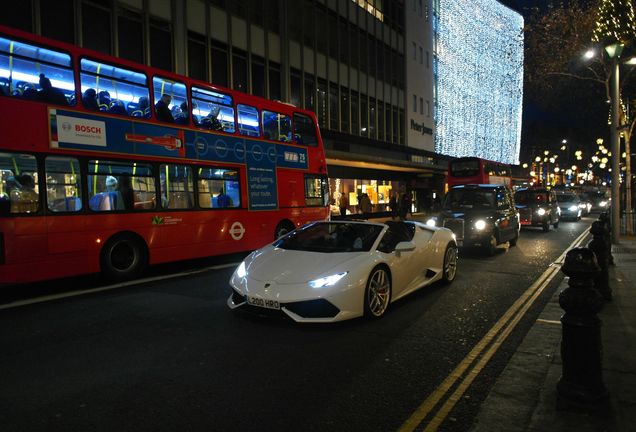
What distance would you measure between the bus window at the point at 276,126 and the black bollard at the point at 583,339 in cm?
973

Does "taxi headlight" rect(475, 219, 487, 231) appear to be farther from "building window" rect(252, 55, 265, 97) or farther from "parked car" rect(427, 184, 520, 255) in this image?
"building window" rect(252, 55, 265, 97)

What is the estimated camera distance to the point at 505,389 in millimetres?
3840

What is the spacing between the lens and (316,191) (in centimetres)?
1451

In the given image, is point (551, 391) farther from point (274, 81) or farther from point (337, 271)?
point (274, 81)

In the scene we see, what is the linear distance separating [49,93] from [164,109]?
2.31m

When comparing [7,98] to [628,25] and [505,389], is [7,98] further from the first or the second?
[628,25]

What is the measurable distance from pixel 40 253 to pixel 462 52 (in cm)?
4655

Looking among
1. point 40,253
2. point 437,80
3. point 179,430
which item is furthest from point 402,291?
point 437,80

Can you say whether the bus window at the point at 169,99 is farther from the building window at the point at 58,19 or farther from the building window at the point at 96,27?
the building window at the point at 96,27

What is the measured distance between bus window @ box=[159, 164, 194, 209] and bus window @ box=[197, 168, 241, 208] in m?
0.30

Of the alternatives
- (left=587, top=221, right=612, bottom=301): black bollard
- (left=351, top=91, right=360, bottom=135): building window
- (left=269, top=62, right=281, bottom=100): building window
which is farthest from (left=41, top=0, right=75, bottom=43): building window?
(left=351, top=91, right=360, bottom=135): building window

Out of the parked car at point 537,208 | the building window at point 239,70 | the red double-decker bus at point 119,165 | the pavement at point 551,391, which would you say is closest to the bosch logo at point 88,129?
the red double-decker bus at point 119,165

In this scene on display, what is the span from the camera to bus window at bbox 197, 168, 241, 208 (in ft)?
34.6

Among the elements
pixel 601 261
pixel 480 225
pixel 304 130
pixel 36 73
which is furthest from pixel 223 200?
pixel 601 261
